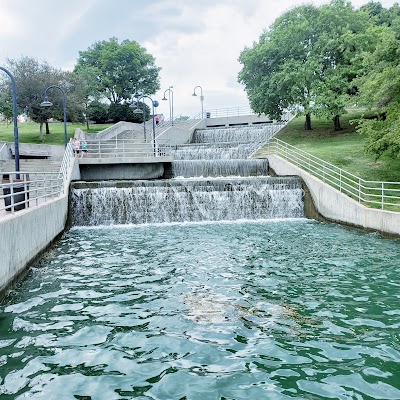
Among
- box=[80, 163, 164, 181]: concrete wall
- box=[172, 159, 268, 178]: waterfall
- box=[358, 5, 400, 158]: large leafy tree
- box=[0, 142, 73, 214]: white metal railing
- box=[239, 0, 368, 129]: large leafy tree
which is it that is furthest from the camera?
box=[239, 0, 368, 129]: large leafy tree

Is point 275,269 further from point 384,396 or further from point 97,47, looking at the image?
point 97,47

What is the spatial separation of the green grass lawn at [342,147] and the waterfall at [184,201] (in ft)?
15.6

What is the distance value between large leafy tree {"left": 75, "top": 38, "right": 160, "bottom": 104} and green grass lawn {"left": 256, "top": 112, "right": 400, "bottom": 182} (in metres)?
29.6

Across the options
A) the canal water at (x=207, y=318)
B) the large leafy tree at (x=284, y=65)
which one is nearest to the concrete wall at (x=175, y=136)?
the large leafy tree at (x=284, y=65)

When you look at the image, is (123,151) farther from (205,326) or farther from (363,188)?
(205,326)

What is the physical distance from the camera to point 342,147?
30.3 m

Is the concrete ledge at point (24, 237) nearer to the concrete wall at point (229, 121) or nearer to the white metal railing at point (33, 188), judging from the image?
the white metal railing at point (33, 188)

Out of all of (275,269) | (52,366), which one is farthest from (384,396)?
(275,269)

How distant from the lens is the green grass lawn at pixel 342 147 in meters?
23.1

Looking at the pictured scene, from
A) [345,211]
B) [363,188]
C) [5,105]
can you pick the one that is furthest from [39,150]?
[345,211]

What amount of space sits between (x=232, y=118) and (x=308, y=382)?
163 ft

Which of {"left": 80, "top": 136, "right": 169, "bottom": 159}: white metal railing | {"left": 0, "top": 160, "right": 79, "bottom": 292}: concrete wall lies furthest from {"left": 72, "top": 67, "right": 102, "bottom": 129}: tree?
{"left": 0, "top": 160, "right": 79, "bottom": 292}: concrete wall

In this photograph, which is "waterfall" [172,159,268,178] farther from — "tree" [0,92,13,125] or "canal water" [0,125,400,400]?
"tree" [0,92,13,125]

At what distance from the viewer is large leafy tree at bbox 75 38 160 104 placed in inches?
2557
